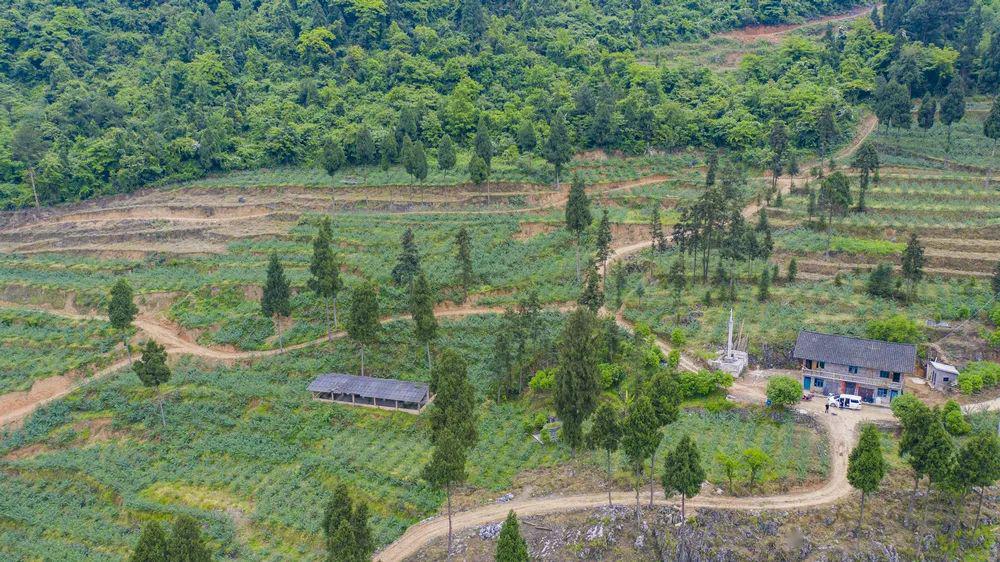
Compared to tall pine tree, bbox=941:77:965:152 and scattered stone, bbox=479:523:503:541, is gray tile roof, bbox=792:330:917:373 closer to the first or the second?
scattered stone, bbox=479:523:503:541

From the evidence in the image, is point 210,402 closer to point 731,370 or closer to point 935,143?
point 731,370

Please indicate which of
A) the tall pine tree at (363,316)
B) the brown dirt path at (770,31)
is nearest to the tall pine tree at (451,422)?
the tall pine tree at (363,316)

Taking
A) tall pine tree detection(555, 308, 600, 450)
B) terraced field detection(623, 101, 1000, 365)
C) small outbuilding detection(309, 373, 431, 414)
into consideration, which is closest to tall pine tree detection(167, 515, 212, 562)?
tall pine tree detection(555, 308, 600, 450)

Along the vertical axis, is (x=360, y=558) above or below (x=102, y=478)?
above

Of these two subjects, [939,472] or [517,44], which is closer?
[939,472]

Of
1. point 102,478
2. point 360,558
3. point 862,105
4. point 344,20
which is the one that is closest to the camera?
point 360,558

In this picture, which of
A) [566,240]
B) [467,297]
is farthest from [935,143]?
[467,297]

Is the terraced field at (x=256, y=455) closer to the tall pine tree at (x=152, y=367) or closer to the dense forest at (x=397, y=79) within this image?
the tall pine tree at (x=152, y=367)
